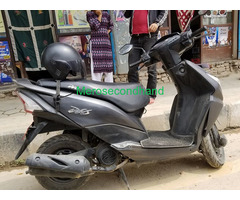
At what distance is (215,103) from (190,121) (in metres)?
0.29

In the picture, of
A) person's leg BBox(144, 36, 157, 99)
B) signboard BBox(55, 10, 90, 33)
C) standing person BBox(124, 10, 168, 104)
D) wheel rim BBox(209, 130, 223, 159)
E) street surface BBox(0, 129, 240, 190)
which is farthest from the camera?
signboard BBox(55, 10, 90, 33)

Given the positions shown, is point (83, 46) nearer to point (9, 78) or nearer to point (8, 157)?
point (9, 78)

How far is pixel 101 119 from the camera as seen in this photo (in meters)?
1.87

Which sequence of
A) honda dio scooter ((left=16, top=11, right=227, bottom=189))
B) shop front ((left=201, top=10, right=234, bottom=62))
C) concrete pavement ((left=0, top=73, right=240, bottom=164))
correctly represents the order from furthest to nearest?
shop front ((left=201, top=10, right=234, bottom=62))
concrete pavement ((left=0, top=73, right=240, bottom=164))
honda dio scooter ((left=16, top=11, right=227, bottom=189))

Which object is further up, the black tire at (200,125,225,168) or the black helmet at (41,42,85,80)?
the black helmet at (41,42,85,80)

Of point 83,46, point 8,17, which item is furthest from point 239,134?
point 8,17

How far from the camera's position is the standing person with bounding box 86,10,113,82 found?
357 cm

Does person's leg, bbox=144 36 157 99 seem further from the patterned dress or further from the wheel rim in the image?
the wheel rim

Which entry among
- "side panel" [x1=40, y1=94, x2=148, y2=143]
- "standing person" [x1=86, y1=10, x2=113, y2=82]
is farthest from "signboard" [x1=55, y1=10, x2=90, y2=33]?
"side panel" [x1=40, y1=94, x2=148, y2=143]

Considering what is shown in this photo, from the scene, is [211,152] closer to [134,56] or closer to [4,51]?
[134,56]

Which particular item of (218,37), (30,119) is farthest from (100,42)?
(218,37)

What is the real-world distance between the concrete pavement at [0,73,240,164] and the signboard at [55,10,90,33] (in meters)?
1.88

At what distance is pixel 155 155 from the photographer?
2.04 meters

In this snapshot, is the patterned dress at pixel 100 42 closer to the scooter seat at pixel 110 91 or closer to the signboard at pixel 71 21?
the signboard at pixel 71 21
